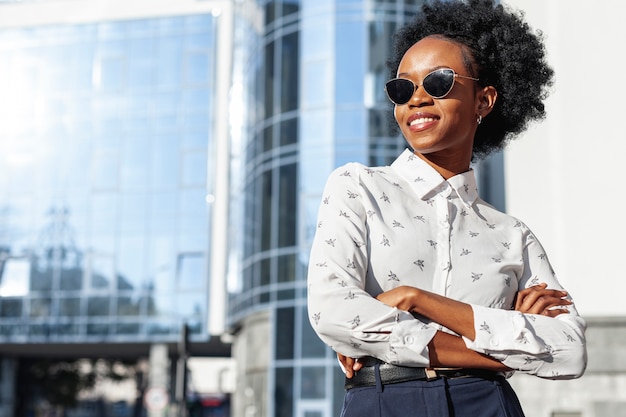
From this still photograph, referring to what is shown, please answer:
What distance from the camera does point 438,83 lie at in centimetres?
228

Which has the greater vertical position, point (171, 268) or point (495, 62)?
point (171, 268)

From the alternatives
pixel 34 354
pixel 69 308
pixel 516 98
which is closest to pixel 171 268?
pixel 69 308

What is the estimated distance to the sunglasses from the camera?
2283mm

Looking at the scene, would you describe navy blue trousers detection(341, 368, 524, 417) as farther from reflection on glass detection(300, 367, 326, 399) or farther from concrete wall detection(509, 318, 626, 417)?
reflection on glass detection(300, 367, 326, 399)

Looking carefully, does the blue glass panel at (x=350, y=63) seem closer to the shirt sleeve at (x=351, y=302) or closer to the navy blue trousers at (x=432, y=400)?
the shirt sleeve at (x=351, y=302)

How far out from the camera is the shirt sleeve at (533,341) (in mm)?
2072

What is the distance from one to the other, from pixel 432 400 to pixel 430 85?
2.54 feet

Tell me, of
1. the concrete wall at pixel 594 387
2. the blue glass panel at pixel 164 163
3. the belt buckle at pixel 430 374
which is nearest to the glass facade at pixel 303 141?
the blue glass panel at pixel 164 163

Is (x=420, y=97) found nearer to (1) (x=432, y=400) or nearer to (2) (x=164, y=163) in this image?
(1) (x=432, y=400)

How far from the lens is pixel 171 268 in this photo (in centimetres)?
3206

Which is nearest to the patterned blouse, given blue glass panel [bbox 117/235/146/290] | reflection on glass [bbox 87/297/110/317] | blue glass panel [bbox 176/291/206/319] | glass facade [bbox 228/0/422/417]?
glass facade [bbox 228/0/422/417]

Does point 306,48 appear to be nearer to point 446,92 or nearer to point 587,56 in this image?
point 587,56

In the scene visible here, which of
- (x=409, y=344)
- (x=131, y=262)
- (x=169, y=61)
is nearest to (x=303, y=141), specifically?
(x=131, y=262)

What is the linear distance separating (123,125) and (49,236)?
4.84 m
